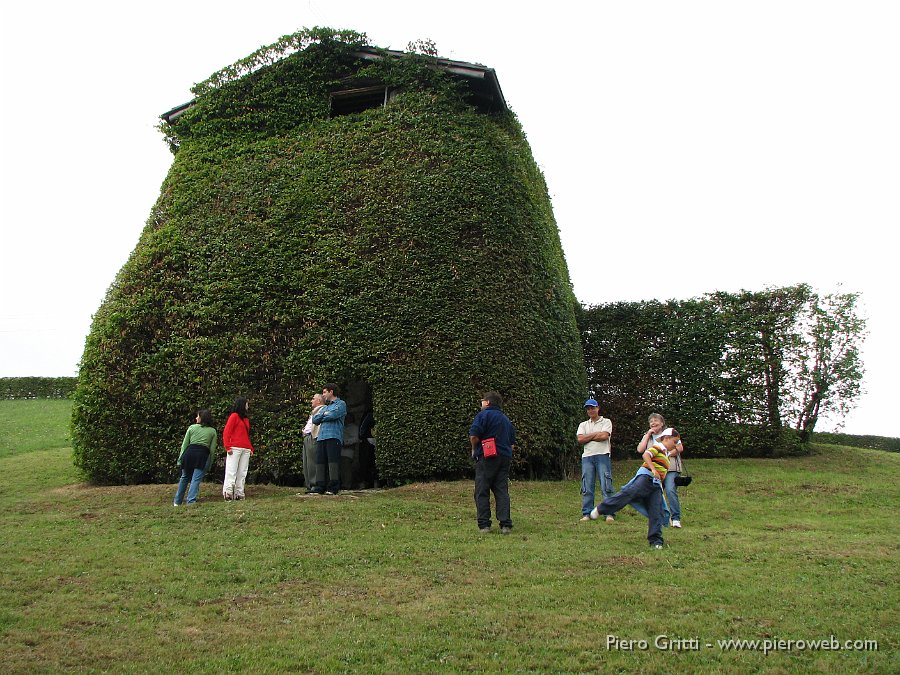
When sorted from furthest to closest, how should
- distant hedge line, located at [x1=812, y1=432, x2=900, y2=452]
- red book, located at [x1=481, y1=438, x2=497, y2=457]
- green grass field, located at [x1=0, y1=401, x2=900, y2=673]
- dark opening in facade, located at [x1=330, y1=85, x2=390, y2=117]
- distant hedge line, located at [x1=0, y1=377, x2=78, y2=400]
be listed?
distant hedge line, located at [x1=0, y1=377, x2=78, y2=400] < distant hedge line, located at [x1=812, y1=432, x2=900, y2=452] < dark opening in facade, located at [x1=330, y1=85, x2=390, y2=117] < red book, located at [x1=481, y1=438, x2=497, y2=457] < green grass field, located at [x1=0, y1=401, x2=900, y2=673]

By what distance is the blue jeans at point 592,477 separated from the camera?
10.6 meters

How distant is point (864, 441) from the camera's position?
79.0 ft

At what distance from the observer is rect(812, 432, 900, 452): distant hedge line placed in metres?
23.6

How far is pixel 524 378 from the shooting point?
1420 centimetres

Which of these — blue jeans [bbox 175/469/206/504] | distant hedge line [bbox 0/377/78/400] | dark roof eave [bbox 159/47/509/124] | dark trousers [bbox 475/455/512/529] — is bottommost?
blue jeans [bbox 175/469/206/504]

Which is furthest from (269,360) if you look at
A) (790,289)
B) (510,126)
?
(790,289)

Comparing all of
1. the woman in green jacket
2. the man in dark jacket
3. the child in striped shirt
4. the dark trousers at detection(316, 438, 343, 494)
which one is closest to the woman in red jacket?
the woman in green jacket

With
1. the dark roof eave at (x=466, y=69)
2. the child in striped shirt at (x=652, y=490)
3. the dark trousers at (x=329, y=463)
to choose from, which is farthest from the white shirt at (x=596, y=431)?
the dark roof eave at (x=466, y=69)

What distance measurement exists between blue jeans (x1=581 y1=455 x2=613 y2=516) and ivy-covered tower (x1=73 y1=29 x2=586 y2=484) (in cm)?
318

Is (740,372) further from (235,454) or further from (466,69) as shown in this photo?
(235,454)

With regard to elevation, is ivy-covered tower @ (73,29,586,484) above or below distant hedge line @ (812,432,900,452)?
above

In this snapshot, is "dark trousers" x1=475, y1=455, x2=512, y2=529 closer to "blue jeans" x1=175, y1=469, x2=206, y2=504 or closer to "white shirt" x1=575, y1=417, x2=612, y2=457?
"white shirt" x1=575, y1=417, x2=612, y2=457

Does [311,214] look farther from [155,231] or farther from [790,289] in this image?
[790,289]

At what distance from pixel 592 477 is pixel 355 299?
617 cm
